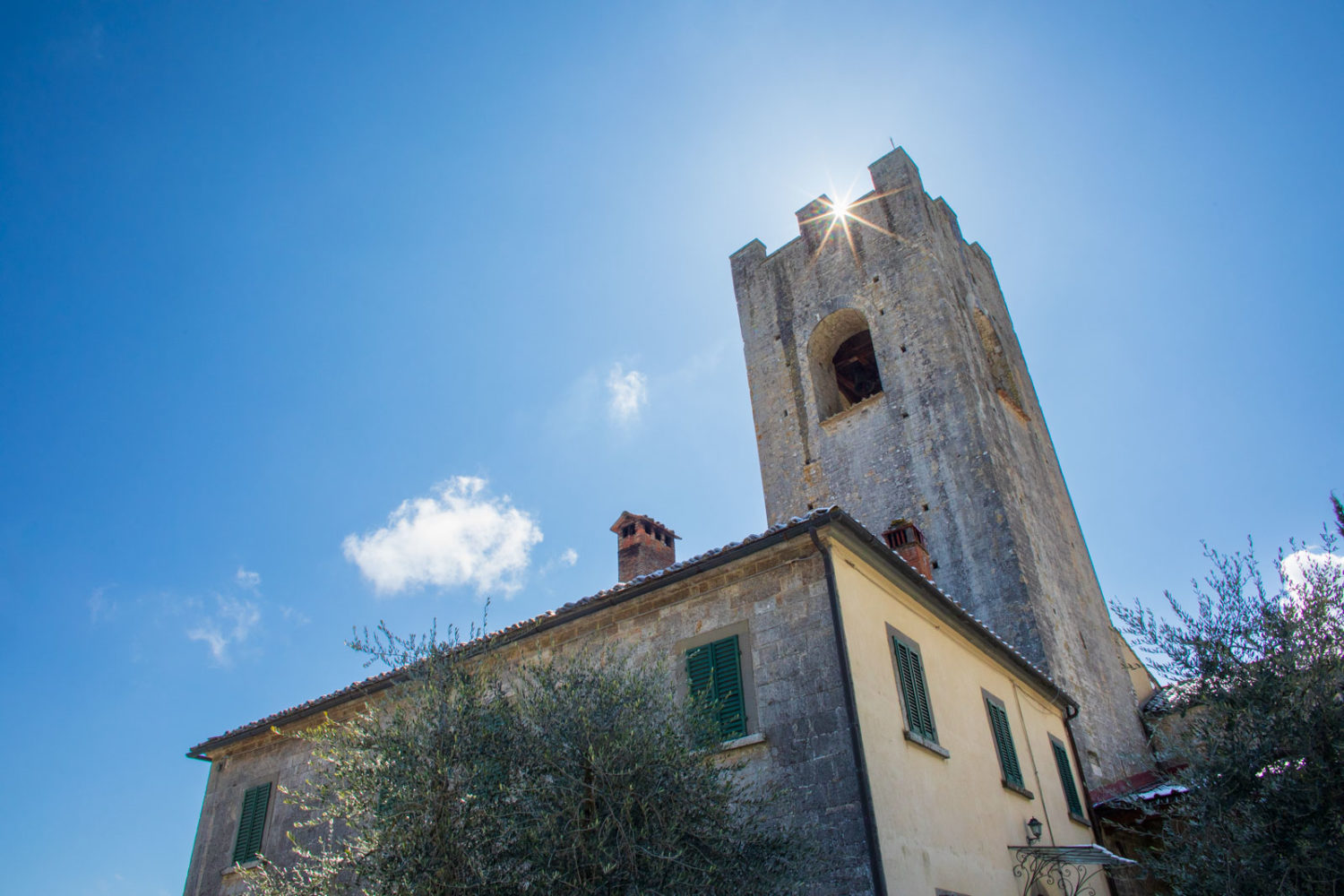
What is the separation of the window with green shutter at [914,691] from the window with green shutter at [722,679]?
1.65 m

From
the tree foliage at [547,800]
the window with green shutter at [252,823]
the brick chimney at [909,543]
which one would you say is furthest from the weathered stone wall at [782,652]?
the brick chimney at [909,543]

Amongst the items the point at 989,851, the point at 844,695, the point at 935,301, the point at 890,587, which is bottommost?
the point at 989,851

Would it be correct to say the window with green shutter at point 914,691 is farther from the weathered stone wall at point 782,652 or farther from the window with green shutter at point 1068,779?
the window with green shutter at point 1068,779

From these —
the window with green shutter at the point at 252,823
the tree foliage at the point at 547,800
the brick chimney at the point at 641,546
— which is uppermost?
the brick chimney at the point at 641,546

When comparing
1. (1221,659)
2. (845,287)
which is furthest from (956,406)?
(1221,659)

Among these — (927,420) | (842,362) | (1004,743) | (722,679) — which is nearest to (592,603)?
A: (722,679)

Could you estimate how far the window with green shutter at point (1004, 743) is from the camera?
35.0ft

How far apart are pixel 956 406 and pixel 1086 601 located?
17.0 ft

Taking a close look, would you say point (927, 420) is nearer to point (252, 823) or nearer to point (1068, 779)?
point (1068, 779)

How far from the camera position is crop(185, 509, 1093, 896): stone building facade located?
7.59 meters

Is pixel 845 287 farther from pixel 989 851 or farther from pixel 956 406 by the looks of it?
pixel 989 851

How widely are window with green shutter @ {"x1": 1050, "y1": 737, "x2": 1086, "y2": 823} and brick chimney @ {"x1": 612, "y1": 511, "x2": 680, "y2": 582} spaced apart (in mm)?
6561

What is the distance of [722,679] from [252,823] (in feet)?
24.5

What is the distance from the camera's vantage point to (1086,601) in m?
19.2
